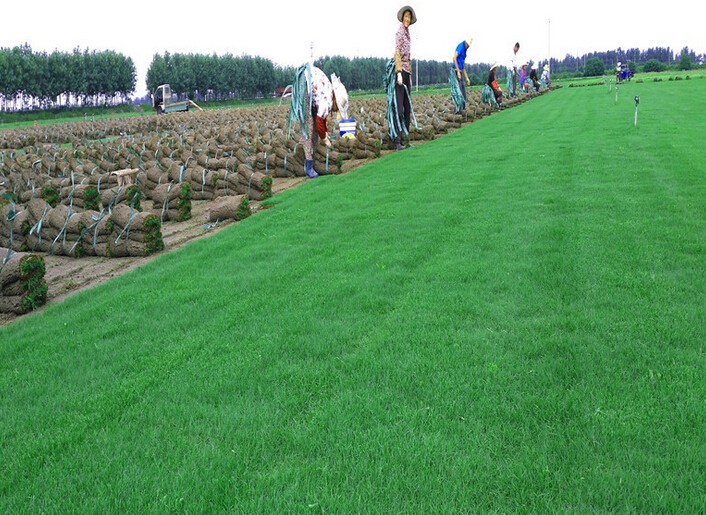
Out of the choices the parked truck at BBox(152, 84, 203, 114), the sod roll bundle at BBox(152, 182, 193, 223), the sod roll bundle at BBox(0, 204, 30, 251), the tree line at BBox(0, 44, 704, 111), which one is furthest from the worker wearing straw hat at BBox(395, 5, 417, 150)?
the tree line at BBox(0, 44, 704, 111)

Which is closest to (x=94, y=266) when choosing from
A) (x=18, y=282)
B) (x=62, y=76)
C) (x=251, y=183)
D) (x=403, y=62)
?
(x=18, y=282)

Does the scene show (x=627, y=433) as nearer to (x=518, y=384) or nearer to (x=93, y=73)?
(x=518, y=384)

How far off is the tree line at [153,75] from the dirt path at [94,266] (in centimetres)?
6905

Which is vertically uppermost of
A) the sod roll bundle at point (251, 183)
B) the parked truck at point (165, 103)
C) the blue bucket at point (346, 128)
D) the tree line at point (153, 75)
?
the tree line at point (153, 75)

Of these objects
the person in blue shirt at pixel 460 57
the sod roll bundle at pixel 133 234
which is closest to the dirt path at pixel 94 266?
the sod roll bundle at pixel 133 234

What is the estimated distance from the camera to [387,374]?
13.0 ft

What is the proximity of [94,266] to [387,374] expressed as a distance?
5.52 m

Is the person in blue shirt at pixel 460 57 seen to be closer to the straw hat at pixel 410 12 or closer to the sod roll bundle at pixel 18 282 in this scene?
the straw hat at pixel 410 12

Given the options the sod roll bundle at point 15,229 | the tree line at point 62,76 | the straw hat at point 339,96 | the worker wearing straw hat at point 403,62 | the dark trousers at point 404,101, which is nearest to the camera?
the sod roll bundle at point 15,229

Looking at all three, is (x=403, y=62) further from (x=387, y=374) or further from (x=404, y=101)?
(x=387, y=374)

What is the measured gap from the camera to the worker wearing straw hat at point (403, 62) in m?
14.2

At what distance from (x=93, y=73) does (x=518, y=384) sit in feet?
327

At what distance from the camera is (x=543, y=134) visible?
16.8 metres

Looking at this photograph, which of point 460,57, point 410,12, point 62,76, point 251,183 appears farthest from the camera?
point 62,76
